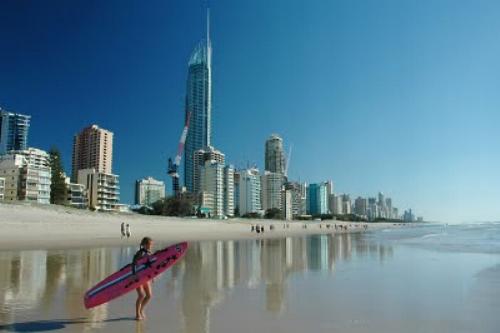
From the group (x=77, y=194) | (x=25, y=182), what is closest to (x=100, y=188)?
(x=77, y=194)

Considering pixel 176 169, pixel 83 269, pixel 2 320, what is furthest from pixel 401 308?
pixel 176 169

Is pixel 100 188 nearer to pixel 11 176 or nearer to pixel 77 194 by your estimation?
pixel 77 194

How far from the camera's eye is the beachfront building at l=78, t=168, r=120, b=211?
142 m

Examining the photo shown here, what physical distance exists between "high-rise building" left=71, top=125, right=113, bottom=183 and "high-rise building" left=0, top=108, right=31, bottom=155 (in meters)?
22.0

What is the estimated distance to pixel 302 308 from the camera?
32.0ft

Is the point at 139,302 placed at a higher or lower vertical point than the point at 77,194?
lower

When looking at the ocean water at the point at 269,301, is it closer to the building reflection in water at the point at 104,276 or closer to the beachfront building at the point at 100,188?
the building reflection in water at the point at 104,276

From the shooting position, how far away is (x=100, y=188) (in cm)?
14238

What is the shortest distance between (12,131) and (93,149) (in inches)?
1582

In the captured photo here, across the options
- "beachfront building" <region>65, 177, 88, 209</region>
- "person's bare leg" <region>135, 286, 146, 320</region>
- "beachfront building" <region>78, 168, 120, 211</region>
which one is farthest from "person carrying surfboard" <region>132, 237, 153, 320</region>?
"beachfront building" <region>78, 168, 120, 211</region>

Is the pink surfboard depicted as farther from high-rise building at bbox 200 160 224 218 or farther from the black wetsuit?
high-rise building at bbox 200 160 224 218

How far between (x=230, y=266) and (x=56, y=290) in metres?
8.31

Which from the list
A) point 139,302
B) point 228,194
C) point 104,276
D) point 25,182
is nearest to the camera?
point 139,302

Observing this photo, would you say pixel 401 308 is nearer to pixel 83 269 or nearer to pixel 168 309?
pixel 168 309
